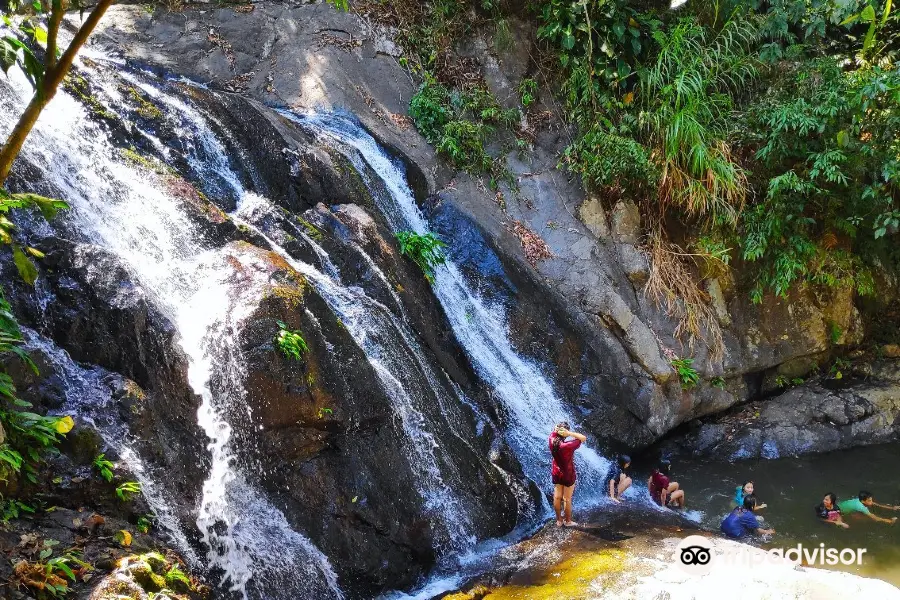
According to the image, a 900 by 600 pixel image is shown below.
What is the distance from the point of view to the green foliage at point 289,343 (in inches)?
209

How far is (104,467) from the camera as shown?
4.42 metres

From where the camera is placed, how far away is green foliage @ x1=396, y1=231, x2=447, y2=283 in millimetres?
8078

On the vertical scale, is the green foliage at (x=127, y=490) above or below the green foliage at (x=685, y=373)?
below

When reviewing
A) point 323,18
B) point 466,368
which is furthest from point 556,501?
point 323,18

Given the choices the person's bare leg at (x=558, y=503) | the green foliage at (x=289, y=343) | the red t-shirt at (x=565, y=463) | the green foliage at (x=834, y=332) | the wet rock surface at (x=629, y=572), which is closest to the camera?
the wet rock surface at (x=629, y=572)

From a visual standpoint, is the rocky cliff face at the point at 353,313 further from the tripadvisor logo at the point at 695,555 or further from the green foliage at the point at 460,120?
the tripadvisor logo at the point at 695,555

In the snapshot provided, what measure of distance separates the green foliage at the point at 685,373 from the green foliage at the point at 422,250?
3.66 m

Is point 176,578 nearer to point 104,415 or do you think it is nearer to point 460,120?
point 104,415

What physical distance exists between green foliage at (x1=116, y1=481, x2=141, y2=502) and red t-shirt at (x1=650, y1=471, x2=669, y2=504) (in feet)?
18.7

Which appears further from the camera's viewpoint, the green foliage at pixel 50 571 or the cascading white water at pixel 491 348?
the cascading white water at pixel 491 348

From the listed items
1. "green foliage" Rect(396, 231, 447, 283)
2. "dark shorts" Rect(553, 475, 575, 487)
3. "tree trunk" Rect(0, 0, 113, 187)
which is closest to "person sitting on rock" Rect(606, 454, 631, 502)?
"dark shorts" Rect(553, 475, 575, 487)

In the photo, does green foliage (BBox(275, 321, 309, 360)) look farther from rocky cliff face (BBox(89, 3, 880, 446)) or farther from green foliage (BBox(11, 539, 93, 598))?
rocky cliff face (BBox(89, 3, 880, 446))

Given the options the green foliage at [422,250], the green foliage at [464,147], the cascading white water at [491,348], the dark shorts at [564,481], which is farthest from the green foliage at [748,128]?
the dark shorts at [564,481]

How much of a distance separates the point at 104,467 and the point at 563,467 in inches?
164
